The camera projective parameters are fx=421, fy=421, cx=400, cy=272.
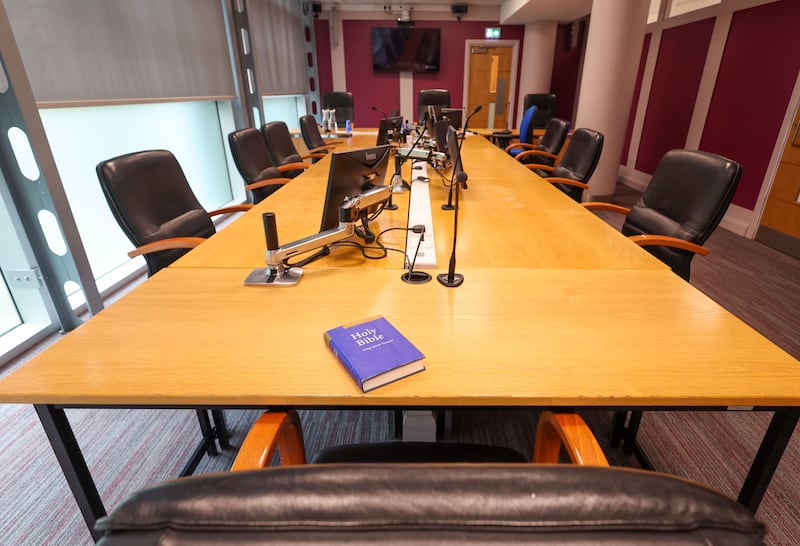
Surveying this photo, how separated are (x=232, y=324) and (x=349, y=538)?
92 cm

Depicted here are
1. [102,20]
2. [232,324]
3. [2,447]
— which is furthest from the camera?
[102,20]

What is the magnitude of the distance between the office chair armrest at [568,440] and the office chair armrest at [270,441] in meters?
0.56

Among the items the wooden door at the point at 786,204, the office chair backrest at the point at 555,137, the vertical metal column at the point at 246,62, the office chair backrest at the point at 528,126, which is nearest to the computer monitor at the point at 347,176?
the office chair backrest at the point at 555,137

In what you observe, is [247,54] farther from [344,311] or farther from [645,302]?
[645,302]

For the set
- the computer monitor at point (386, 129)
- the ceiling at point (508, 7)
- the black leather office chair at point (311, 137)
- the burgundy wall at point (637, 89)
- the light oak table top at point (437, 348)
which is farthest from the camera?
the ceiling at point (508, 7)

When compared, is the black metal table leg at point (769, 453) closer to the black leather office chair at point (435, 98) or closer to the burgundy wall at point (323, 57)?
the black leather office chair at point (435, 98)

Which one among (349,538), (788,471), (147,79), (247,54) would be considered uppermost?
(247,54)

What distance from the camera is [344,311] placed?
3.94ft

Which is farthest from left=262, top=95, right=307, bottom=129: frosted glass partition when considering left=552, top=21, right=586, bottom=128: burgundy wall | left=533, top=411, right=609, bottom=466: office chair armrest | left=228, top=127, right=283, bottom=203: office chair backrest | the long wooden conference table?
left=533, top=411, right=609, bottom=466: office chair armrest

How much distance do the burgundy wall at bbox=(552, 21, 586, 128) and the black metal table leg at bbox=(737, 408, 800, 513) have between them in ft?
28.6

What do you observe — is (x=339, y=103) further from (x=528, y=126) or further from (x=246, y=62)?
(x=528, y=126)

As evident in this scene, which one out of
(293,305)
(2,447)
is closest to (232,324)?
(293,305)

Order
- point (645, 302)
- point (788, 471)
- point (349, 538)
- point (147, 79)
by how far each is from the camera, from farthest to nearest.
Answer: point (147, 79) → point (788, 471) → point (645, 302) → point (349, 538)

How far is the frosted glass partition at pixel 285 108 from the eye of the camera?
6.31 metres
